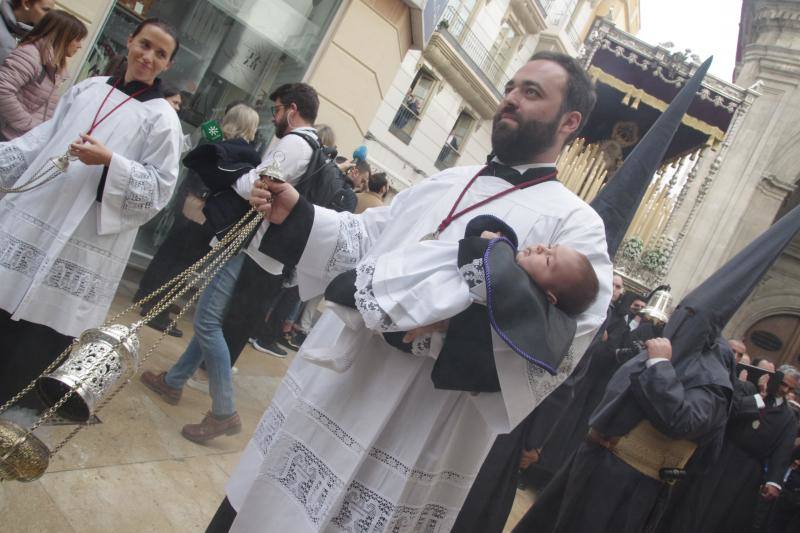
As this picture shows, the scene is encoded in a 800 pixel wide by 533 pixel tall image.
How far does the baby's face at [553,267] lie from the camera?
1.39 metres

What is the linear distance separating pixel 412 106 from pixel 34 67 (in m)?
12.5

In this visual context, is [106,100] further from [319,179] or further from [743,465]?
[743,465]

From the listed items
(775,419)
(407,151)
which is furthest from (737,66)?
(775,419)

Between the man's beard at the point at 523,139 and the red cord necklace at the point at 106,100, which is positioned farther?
the red cord necklace at the point at 106,100

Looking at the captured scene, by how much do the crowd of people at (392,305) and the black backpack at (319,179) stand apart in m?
0.01

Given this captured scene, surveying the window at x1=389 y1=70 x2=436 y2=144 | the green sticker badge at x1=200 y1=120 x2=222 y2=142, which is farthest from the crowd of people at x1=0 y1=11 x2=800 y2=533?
the window at x1=389 y1=70 x2=436 y2=144

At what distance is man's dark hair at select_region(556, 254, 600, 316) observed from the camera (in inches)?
55.4

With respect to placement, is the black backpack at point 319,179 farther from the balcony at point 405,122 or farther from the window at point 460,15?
the window at point 460,15

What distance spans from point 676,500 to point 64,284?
415 cm

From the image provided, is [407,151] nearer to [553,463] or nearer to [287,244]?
[553,463]

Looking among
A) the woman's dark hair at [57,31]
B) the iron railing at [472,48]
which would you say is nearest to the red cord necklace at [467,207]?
the woman's dark hair at [57,31]

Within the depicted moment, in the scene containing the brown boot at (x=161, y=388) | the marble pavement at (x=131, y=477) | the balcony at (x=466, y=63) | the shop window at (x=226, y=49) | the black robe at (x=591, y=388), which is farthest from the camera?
the balcony at (x=466, y=63)

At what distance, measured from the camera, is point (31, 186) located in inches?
90.0

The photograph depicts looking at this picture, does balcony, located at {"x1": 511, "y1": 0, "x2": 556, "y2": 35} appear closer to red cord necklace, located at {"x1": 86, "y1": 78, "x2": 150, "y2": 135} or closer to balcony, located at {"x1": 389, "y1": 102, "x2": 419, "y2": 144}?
balcony, located at {"x1": 389, "y1": 102, "x2": 419, "y2": 144}
